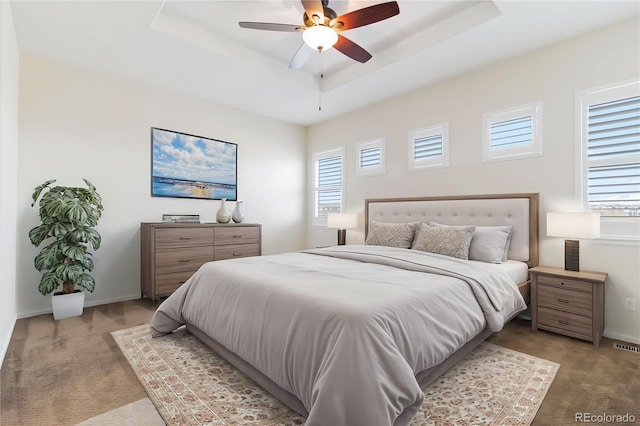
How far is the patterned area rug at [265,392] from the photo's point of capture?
1560 millimetres

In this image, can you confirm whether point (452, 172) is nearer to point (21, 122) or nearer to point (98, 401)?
point (98, 401)

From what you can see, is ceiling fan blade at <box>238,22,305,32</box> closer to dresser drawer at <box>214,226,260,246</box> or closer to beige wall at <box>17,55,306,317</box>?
beige wall at <box>17,55,306,317</box>

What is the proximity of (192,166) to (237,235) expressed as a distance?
117 cm

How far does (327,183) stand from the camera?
17.7 ft

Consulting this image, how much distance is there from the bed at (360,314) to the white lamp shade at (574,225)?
344 millimetres

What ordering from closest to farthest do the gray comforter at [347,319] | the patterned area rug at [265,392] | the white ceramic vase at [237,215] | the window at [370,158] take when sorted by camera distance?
the gray comforter at [347,319] → the patterned area rug at [265,392] → the white ceramic vase at [237,215] → the window at [370,158]

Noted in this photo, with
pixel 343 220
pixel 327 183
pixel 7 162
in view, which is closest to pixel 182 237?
pixel 7 162

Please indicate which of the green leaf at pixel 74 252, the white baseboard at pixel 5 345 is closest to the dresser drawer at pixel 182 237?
the green leaf at pixel 74 252

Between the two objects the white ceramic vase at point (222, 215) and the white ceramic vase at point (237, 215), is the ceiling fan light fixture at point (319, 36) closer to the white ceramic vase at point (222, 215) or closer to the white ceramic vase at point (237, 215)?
the white ceramic vase at point (222, 215)

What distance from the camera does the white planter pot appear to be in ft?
9.93

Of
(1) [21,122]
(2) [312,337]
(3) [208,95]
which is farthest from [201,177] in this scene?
(2) [312,337]

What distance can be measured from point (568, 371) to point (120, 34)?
450 cm

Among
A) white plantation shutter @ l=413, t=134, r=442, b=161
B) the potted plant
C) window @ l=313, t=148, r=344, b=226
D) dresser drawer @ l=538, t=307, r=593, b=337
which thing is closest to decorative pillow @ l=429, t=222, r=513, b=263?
dresser drawer @ l=538, t=307, r=593, b=337

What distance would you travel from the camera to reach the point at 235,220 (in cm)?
442
